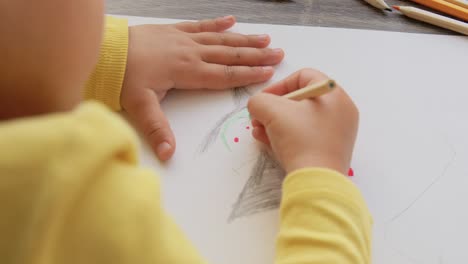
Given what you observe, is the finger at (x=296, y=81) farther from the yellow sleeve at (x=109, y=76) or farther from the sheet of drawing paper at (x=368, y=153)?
the yellow sleeve at (x=109, y=76)

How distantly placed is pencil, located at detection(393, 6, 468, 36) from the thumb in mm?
254

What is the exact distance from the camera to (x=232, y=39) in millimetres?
647

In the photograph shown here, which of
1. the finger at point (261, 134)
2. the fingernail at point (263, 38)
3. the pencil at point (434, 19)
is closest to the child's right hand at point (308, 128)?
the finger at point (261, 134)

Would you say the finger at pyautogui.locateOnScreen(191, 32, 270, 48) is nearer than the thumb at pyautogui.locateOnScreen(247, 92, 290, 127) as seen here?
No

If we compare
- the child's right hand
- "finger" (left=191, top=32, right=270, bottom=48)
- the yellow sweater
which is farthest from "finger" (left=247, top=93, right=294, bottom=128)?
the yellow sweater

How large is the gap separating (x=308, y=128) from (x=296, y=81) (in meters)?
0.08

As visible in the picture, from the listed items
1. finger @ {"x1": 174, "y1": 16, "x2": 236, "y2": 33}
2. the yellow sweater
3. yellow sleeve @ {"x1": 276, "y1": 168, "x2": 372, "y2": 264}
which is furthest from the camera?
finger @ {"x1": 174, "y1": 16, "x2": 236, "y2": 33}

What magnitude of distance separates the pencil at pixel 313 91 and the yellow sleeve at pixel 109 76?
0.18 meters

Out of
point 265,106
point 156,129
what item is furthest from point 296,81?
point 156,129

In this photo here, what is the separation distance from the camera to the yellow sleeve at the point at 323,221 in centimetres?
45

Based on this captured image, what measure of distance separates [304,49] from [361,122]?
0.12m

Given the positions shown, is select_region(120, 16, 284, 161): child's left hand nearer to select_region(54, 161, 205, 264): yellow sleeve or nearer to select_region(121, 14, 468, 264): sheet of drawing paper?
select_region(121, 14, 468, 264): sheet of drawing paper

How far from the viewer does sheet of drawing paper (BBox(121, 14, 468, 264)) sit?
49 centimetres

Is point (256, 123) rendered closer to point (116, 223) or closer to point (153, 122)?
point (153, 122)
